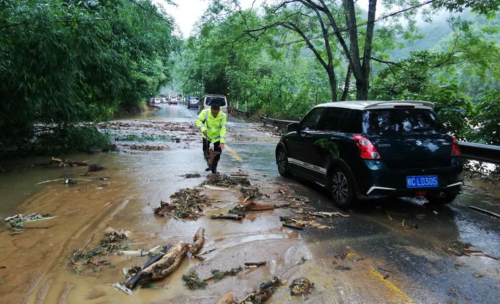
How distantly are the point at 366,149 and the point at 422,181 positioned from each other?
89cm

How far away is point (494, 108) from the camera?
8242 mm

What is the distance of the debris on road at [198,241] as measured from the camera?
3959mm

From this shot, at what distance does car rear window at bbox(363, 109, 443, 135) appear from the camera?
204 inches

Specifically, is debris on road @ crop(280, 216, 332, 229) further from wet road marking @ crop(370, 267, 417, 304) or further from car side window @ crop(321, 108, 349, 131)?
car side window @ crop(321, 108, 349, 131)

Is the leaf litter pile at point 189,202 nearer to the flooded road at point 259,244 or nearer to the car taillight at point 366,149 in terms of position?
the flooded road at point 259,244

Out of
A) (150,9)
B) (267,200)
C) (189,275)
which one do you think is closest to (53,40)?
(150,9)

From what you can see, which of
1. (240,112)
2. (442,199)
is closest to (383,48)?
(442,199)

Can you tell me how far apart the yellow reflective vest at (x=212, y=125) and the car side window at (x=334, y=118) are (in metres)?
2.62

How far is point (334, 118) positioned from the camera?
239 inches

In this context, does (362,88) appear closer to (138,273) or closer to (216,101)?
(138,273)

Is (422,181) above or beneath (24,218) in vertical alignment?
above

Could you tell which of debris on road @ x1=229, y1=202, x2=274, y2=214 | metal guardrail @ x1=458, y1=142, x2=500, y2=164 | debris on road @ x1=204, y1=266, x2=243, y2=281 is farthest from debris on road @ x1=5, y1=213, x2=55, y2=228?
metal guardrail @ x1=458, y1=142, x2=500, y2=164

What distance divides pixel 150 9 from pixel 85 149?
5.74 meters

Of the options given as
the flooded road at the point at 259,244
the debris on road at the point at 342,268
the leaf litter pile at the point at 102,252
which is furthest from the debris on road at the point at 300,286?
the leaf litter pile at the point at 102,252
